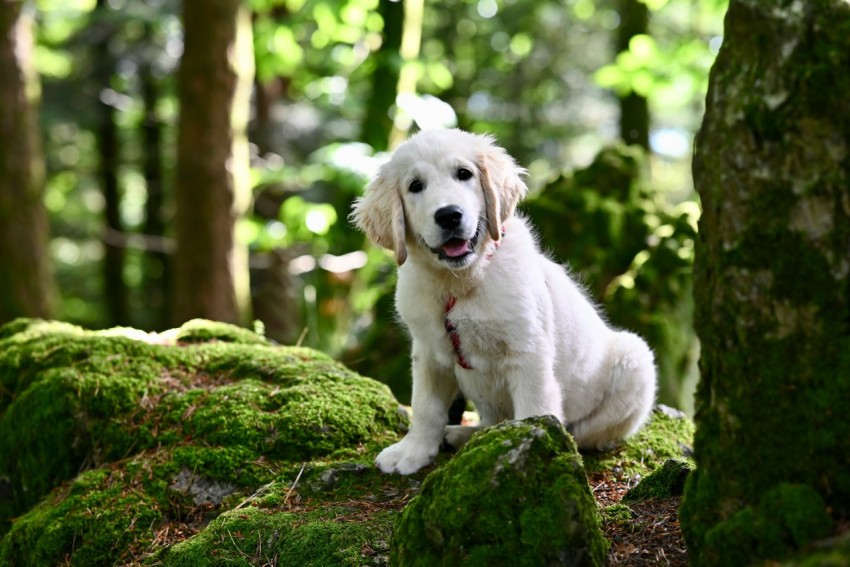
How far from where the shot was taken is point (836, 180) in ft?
8.13

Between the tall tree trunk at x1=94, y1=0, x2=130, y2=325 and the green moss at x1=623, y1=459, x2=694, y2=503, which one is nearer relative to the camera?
Result: the green moss at x1=623, y1=459, x2=694, y2=503

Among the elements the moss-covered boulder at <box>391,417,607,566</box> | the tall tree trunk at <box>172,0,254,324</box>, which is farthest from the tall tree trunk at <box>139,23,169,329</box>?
the moss-covered boulder at <box>391,417,607,566</box>

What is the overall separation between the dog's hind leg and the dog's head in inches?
47.9

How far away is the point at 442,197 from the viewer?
4211mm

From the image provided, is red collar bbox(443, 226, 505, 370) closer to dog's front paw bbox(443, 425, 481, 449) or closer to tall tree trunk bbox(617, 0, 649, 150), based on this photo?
dog's front paw bbox(443, 425, 481, 449)

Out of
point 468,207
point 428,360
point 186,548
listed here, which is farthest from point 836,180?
point 186,548

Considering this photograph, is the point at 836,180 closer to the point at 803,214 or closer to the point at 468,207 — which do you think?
the point at 803,214

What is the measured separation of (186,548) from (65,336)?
2.56 m

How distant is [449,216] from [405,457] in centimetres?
134

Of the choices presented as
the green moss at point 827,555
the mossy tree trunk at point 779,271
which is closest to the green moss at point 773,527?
the mossy tree trunk at point 779,271

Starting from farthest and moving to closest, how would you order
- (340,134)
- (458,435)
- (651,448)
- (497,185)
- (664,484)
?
(340,134)
(651,448)
(458,435)
(497,185)
(664,484)

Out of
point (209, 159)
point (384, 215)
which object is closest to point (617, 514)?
point (384, 215)

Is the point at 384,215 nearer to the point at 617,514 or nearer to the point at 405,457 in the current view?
the point at 405,457

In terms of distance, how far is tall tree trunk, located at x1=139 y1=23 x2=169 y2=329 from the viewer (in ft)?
64.3
